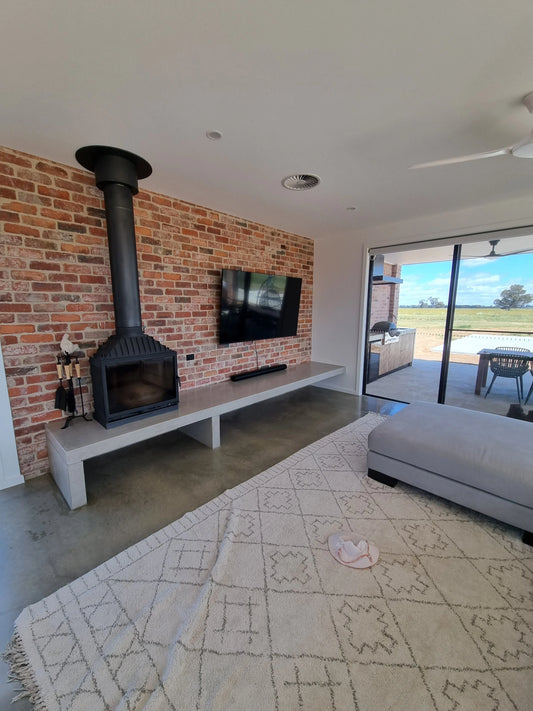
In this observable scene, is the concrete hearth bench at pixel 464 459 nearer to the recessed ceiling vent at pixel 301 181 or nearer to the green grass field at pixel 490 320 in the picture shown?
the green grass field at pixel 490 320

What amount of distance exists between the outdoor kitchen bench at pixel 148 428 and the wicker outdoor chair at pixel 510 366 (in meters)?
2.43

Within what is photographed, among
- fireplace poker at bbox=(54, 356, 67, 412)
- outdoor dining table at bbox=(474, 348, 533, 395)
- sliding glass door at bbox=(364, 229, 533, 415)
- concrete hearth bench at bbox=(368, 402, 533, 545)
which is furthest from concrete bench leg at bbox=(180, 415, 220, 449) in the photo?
outdoor dining table at bbox=(474, 348, 533, 395)

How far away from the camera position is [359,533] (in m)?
1.73

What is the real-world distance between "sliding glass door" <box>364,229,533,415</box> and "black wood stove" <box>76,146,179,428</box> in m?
3.13

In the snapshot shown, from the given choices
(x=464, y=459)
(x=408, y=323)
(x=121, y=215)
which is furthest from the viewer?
(x=408, y=323)

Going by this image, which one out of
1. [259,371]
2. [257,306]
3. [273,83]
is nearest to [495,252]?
[257,306]

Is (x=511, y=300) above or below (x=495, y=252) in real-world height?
→ below

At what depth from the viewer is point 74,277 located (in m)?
2.33

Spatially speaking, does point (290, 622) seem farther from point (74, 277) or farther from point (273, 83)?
point (74, 277)

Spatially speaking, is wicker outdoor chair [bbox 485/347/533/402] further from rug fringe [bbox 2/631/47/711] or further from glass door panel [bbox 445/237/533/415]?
rug fringe [bbox 2/631/47/711]

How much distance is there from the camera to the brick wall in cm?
208

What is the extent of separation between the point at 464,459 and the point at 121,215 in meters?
2.90

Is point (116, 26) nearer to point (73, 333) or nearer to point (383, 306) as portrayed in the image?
point (73, 333)

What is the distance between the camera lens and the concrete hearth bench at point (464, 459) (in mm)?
1672
